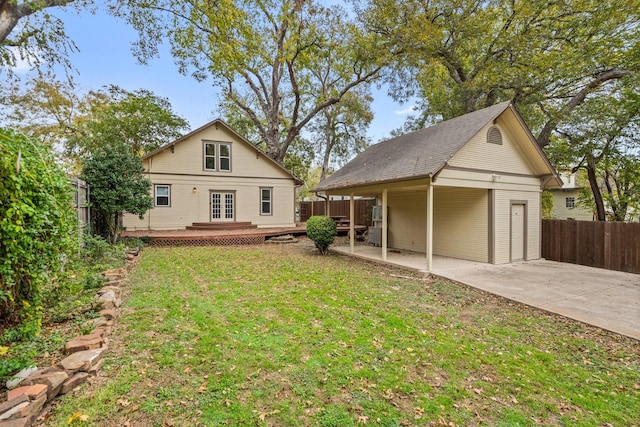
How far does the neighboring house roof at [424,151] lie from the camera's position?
761cm

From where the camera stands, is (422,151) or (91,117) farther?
(91,117)

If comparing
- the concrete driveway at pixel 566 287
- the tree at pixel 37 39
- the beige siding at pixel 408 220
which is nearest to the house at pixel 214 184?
the tree at pixel 37 39

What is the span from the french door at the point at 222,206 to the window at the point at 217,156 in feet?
4.82

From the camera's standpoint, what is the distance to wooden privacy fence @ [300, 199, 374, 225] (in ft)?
53.6

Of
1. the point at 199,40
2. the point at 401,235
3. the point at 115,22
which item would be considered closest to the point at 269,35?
the point at 199,40

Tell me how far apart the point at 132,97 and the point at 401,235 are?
18.2 m

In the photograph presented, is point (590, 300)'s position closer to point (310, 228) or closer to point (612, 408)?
point (612, 408)

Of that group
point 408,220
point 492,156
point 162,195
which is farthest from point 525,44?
point 162,195

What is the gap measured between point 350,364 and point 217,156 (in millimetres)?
15074

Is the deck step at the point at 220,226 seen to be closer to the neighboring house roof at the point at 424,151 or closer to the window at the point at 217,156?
the window at the point at 217,156

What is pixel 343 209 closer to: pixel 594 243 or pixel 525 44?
pixel 525 44

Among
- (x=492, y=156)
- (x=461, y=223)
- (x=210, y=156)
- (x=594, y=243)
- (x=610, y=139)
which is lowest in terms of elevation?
(x=594, y=243)

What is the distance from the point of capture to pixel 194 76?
16156 mm

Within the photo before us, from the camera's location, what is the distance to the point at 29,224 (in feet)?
8.93
